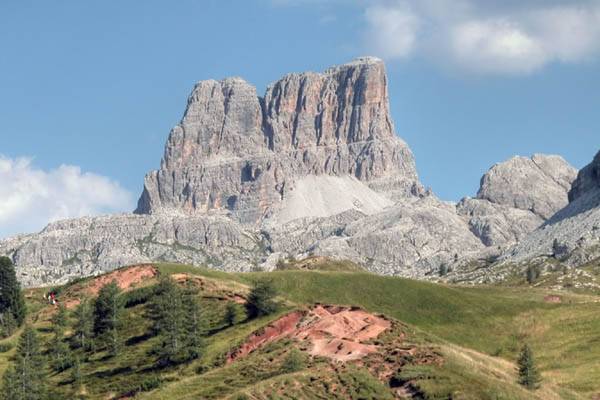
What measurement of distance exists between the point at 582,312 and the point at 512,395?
5836cm

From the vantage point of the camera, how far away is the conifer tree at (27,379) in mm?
101875

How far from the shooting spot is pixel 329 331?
10150 cm

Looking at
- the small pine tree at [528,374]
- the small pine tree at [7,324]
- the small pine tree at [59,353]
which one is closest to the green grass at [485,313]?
the small pine tree at [528,374]

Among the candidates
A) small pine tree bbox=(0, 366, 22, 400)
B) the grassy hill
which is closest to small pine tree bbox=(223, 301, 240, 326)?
the grassy hill

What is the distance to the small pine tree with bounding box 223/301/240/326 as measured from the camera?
414 feet

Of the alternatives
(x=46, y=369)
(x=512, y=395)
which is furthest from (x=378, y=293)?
(x=512, y=395)

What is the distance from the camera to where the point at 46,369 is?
118 meters

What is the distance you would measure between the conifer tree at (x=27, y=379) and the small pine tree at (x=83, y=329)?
40.2 ft

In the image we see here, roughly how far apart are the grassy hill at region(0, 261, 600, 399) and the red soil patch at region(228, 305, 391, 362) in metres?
1.76

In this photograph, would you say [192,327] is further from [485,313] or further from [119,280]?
[485,313]

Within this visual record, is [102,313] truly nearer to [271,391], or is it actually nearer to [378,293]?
Result: [378,293]

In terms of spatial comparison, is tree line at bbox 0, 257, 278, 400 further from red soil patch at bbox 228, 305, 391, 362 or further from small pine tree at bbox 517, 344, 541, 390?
small pine tree at bbox 517, 344, 541, 390

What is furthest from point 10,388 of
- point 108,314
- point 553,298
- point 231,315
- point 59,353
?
point 553,298

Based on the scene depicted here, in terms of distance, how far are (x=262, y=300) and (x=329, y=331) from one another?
27.6 meters
